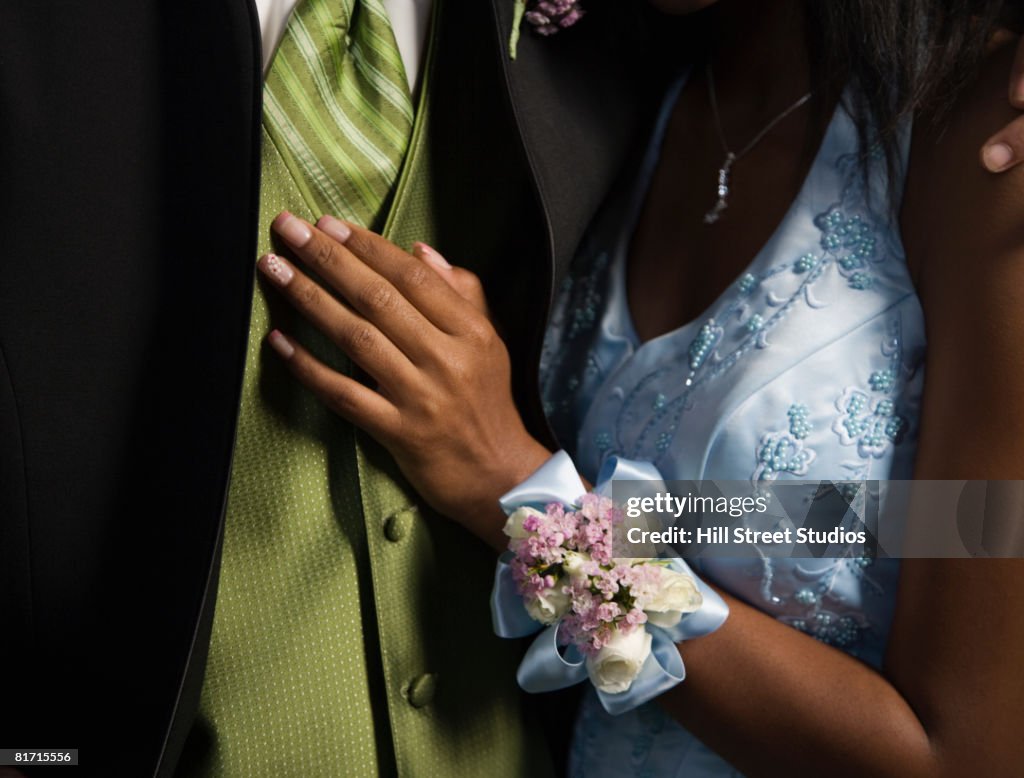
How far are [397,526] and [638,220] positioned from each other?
0.51 metres

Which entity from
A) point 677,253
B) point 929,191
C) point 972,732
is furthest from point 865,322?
point 972,732

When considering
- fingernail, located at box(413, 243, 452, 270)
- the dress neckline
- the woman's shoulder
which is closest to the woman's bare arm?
the woman's shoulder

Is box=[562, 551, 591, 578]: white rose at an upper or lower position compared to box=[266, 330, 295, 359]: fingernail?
lower

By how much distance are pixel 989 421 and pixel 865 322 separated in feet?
0.59

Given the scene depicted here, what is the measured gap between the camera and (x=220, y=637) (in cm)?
90

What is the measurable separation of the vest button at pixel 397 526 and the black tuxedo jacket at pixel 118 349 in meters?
0.18

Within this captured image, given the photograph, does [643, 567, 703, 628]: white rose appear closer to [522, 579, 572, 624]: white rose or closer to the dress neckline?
[522, 579, 572, 624]: white rose

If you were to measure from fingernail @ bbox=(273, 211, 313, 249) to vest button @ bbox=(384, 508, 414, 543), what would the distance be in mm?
261

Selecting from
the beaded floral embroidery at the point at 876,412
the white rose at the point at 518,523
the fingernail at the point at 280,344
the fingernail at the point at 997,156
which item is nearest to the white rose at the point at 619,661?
the white rose at the point at 518,523

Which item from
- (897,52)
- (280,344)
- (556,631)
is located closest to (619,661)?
(556,631)

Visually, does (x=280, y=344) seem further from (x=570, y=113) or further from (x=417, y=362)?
(x=570, y=113)

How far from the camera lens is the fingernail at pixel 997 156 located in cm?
89

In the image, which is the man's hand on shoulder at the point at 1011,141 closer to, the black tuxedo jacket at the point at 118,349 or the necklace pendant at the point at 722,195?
the necklace pendant at the point at 722,195

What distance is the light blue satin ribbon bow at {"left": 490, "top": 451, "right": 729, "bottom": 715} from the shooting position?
0.97 metres
